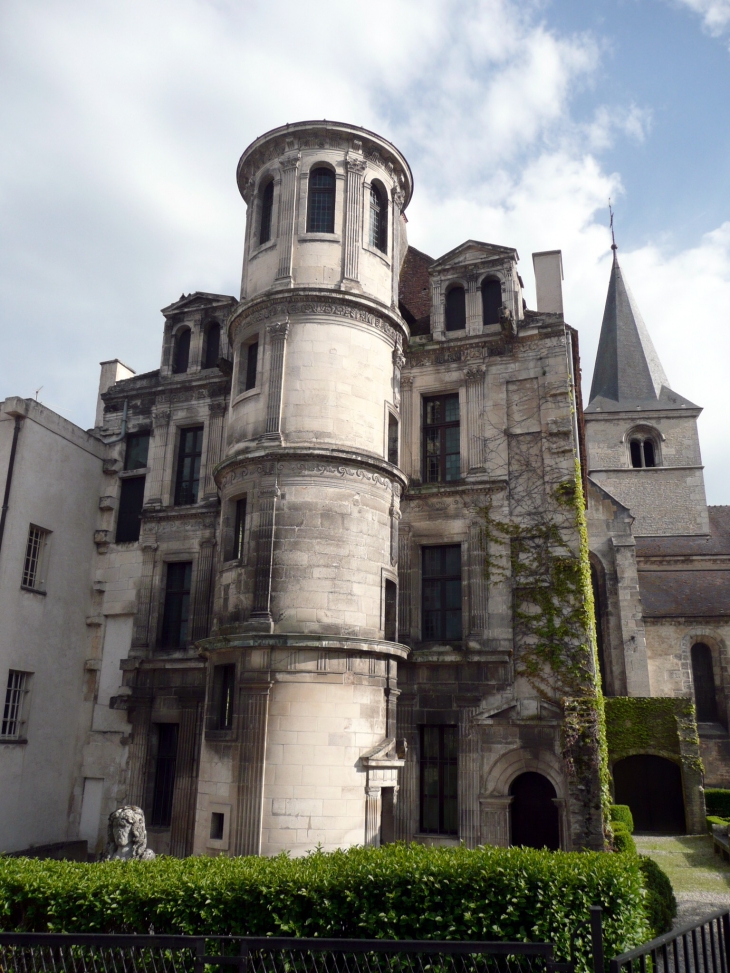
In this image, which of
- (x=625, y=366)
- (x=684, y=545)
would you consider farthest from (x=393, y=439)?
(x=625, y=366)

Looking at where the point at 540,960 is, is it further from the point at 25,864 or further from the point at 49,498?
the point at 49,498

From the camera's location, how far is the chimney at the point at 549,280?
18531 millimetres

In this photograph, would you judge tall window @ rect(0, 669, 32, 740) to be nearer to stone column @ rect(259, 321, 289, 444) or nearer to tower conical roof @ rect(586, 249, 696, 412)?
stone column @ rect(259, 321, 289, 444)

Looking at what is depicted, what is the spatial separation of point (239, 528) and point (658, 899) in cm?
948

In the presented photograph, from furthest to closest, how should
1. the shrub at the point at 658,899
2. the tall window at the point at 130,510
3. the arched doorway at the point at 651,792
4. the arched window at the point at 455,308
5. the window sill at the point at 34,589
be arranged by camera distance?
the arched doorway at the point at 651,792
the tall window at the point at 130,510
the arched window at the point at 455,308
the window sill at the point at 34,589
the shrub at the point at 658,899

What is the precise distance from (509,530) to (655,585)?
18.6 meters

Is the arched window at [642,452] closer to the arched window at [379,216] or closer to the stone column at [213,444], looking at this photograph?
the arched window at [379,216]

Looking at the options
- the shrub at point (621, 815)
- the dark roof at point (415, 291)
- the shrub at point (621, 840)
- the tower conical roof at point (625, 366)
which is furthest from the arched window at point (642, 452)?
the shrub at point (621, 840)

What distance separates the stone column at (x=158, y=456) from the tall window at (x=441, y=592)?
7.10 meters

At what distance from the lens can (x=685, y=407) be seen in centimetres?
4594

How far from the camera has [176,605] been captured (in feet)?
62.0

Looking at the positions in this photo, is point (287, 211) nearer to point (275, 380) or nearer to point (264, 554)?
point (275, 380)

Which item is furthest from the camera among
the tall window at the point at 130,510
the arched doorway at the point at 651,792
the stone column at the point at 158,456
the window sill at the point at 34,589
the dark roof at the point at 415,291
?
the arched doorway at the point at 651,792

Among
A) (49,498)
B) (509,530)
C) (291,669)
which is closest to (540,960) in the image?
(291,669)
